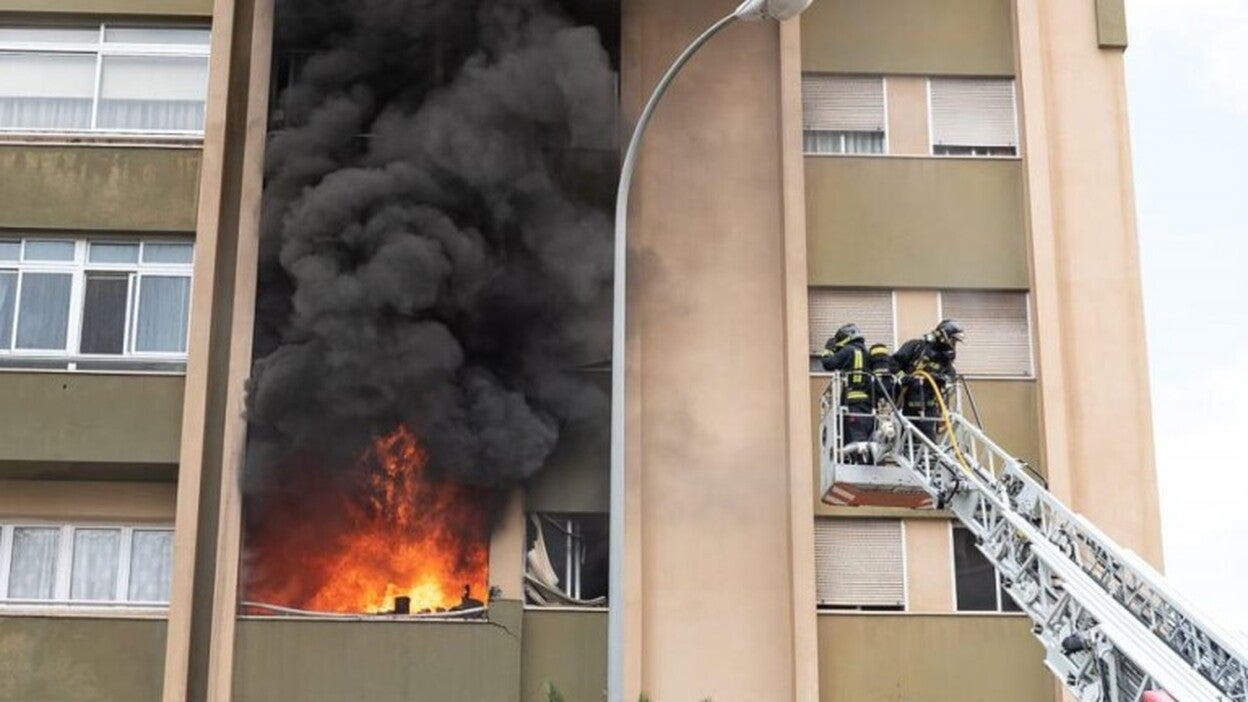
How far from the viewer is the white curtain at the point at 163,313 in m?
20.2

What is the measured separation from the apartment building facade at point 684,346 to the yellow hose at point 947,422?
18.2ft

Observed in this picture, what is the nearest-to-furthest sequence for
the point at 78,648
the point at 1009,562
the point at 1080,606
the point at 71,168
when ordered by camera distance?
1. the point at 1080,606
2. the point at 1009,562
3. the point at 78,648
4. the point at 71,168

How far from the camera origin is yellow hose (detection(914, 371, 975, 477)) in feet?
44.1

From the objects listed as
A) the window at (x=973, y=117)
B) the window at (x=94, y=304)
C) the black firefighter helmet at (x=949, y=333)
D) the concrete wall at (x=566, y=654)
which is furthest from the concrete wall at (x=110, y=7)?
the black firefighter helmet at (x=949, y=333)

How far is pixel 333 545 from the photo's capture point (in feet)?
65.7

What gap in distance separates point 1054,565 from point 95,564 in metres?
12.1

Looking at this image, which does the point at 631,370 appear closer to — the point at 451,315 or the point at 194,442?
the point at 451,315

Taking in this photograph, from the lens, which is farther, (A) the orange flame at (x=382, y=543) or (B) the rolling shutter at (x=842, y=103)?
(B) the rolling shutter at (x=842, y=103)

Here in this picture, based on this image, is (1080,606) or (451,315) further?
(451,315)

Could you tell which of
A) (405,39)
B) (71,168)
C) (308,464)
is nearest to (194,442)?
(308,464)

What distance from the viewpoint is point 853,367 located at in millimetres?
14320

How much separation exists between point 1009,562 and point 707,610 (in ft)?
23.2

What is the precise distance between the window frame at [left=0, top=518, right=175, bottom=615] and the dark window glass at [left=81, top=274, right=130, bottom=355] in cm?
205

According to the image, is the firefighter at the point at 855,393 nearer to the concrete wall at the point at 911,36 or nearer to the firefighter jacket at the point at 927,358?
the firefighter jacket at the point at 927,358
